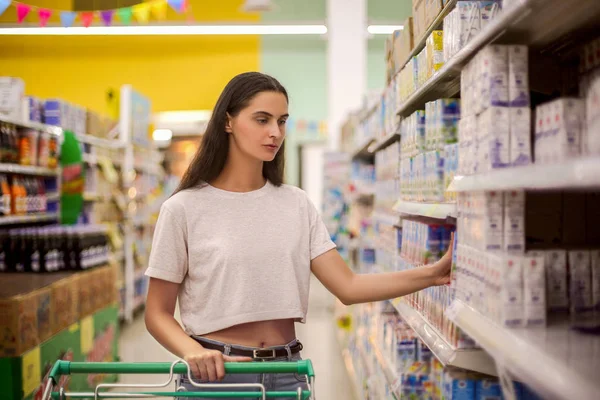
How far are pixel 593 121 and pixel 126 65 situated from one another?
1296cm

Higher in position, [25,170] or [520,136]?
[25,170]

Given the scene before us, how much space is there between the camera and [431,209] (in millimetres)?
2203

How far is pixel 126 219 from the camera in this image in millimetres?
7738

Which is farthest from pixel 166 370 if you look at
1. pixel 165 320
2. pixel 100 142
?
pixel 100 142

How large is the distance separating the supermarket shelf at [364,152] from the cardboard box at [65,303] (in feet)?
7.49

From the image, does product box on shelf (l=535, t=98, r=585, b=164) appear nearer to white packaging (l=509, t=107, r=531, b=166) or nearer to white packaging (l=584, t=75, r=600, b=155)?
white packaging (l=584, t=75, r=600, b=155)

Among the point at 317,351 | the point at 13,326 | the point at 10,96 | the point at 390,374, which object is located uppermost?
the point at 10,96

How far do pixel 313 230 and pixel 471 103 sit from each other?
747 mm

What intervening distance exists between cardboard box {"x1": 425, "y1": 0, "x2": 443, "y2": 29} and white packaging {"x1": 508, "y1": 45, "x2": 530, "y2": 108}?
949mm

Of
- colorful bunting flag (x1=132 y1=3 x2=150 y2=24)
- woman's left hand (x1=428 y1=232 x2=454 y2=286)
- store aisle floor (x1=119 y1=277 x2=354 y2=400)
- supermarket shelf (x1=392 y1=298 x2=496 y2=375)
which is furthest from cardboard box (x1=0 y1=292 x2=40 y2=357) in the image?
colorful bunting flag (x1=132 y1=3 x2=150 y2=24)

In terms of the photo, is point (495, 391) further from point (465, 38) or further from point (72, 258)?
point (72, 258)

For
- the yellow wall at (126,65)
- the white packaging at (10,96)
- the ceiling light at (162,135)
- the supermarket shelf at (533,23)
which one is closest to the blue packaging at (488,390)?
the supermarket shelf at (533,23)

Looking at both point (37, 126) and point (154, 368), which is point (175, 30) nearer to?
point (37, 126)

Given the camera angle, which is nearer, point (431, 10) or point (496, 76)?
point (496, 76)
